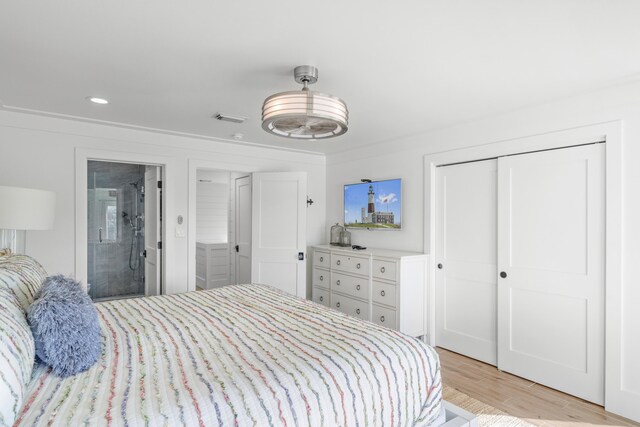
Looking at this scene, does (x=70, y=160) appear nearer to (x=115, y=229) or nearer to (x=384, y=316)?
(x=115, y=229)

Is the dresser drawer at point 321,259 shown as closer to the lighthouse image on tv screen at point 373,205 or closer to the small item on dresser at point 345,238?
the small item on dresser at point 345,238

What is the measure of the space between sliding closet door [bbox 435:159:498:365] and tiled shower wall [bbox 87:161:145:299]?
4524 millimetres

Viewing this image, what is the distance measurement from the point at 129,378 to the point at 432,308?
3.30m

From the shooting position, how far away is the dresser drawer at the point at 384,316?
12.4 ft

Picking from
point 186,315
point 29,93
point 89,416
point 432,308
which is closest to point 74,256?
point 29,93

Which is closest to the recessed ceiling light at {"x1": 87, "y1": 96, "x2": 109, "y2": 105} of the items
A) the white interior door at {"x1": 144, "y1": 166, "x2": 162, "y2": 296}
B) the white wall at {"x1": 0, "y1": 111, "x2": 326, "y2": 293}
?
the white wall at {"x1": 0, "y1": 111, "x2": 326, "y2": 293}

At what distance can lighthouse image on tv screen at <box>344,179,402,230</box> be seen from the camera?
4320 mm

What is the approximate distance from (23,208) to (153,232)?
70.8 inches

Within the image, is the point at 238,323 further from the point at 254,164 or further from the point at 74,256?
the point at 254,164

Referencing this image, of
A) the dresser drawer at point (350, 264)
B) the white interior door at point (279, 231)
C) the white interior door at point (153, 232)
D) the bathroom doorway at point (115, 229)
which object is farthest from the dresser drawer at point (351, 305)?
the bathroom doorway at point (115, 229)

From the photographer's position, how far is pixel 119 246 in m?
5.54

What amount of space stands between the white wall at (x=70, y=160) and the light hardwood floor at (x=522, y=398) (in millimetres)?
3176

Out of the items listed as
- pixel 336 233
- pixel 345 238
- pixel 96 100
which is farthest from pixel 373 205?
pixel 96 100

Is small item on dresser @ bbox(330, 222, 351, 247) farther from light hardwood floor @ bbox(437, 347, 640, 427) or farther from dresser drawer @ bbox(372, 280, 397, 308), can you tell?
light hardwood floor @ bbox(437, 347, 640, 427)
